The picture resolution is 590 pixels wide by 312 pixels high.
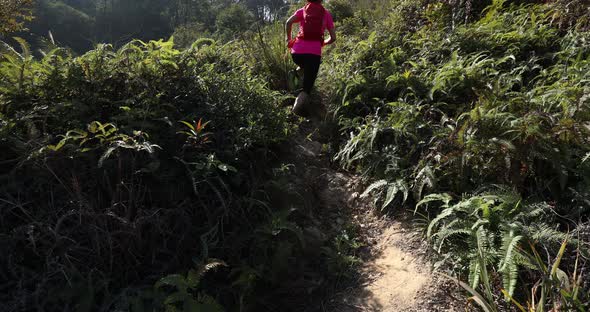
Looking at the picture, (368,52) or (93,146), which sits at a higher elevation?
(368,52)

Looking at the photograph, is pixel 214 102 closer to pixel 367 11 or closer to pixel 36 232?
pixel 36 232

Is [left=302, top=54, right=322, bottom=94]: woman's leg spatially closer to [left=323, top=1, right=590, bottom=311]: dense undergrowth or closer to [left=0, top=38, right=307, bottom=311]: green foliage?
[left=323, top=1, right=590, bottom=311]: dense undergrowth

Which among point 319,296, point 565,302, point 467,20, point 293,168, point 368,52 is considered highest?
point 467,20

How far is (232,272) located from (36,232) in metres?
1.33

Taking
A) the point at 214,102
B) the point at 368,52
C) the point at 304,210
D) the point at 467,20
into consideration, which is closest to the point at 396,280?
the point at 304,210

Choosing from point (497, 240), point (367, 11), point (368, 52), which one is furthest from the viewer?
point (367, 11)

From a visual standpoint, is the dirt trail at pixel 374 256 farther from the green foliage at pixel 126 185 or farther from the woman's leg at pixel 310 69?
the woman's leg at pixel 310 69

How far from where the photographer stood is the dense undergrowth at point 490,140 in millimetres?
2219

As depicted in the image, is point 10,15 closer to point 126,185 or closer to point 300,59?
point 300,59

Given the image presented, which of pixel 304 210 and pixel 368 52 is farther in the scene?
pixel 368 52

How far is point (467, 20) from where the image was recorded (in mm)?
5312

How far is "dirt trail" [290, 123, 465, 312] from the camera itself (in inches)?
96.4

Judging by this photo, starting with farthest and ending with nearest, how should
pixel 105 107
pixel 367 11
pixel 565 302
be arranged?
pixel 367 11 → pixel 105 107 → pixel 565 302

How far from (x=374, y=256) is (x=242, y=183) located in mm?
1239
